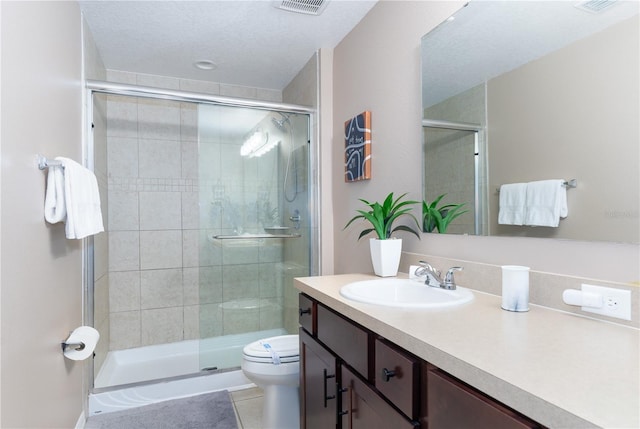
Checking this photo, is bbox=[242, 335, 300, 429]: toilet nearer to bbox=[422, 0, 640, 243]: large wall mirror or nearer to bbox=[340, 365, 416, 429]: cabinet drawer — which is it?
bbox=[340, 365, 416, 429]: cabinet drawer

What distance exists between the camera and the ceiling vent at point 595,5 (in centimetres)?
102

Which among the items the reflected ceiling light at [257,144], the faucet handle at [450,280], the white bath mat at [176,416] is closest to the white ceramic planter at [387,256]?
the faucet handle at [450,280]

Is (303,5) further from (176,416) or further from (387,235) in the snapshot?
(176,416)

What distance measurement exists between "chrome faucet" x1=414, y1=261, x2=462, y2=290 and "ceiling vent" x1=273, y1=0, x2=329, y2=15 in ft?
5.15

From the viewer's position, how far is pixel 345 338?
1241 millimetres

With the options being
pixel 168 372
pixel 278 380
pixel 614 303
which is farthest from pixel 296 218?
pixel 614 303

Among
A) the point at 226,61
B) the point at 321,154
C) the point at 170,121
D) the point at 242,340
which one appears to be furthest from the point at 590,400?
the point at 170,121

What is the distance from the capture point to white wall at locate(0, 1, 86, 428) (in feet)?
3.87

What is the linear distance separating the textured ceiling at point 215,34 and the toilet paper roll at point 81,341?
1796 millimetres

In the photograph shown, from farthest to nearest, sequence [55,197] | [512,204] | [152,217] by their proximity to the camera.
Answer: [152,217] → [55,197] → [512,204]

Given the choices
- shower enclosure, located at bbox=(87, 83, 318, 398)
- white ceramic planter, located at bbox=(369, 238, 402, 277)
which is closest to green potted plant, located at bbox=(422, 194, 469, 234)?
white ceramic planter, located at bbox=(369, 238, 402, 277)

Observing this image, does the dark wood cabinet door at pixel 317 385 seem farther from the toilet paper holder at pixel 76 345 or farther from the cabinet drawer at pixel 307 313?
the toilet paper holder at pixel 76 345

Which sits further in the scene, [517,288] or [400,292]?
[400,292]

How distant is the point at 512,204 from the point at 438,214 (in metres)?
0.39
